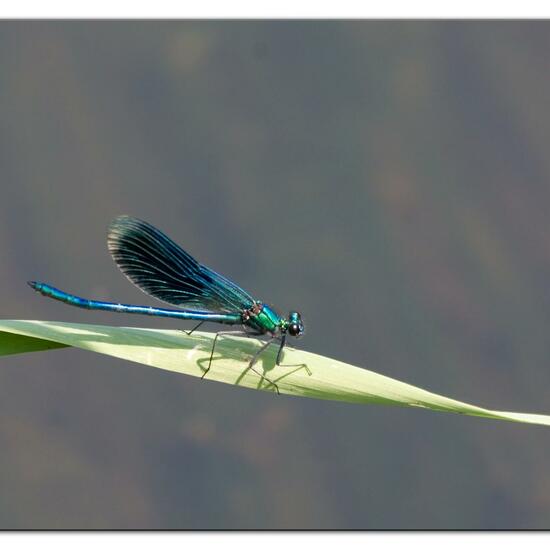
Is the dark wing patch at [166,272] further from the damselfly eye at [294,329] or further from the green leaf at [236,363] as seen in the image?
the green leaf at [236,363]

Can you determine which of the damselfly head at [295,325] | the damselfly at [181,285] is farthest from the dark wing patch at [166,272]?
the damselfly head at [295,325]

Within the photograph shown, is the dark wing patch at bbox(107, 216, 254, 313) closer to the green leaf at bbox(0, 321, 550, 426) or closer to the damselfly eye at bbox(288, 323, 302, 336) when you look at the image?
the damselfly eye at bbox(288, 323, 302, 336)

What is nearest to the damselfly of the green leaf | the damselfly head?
the damselfly head

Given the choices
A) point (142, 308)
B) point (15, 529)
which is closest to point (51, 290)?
point (142, 308)

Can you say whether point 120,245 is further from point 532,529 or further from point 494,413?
point 532,529

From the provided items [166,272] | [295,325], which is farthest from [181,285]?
[295,325]

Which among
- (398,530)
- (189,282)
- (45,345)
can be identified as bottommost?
(398,530)
